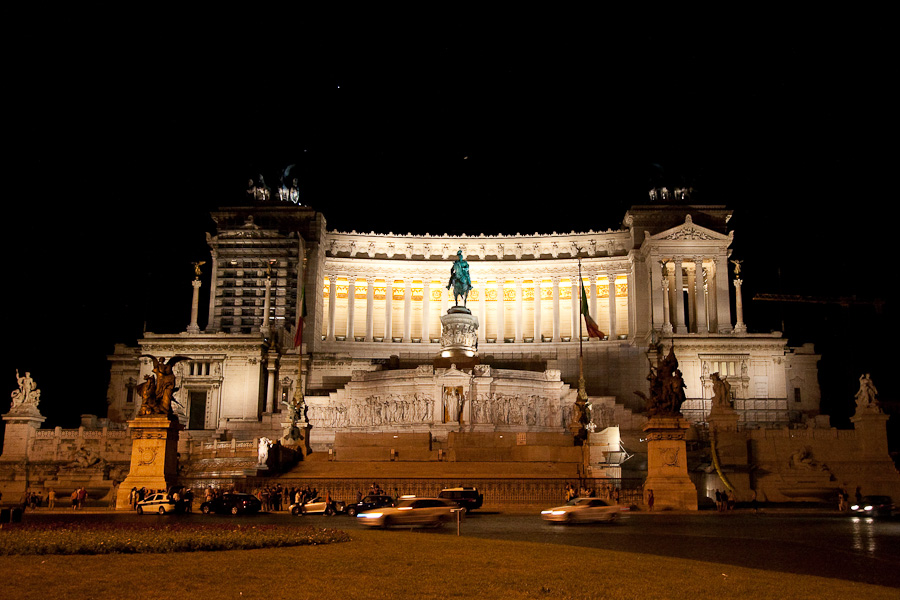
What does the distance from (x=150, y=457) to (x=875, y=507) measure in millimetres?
30939

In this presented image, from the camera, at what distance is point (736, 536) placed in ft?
81.5

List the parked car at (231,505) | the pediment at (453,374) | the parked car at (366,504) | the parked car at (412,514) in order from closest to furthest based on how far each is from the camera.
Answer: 1. the parked car at (412,514)
2. the parked car at (366,504)
3. the parked car at (231,505)
4. the pediment at (453,374)

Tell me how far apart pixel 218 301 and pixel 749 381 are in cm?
4964

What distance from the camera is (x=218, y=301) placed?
283 feet

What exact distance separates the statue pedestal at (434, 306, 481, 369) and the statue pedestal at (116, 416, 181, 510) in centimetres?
3570

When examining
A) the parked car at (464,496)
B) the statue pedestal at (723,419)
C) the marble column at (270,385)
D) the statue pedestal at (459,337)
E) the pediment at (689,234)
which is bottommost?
the parked car at (464,496)

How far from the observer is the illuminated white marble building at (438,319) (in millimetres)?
74188

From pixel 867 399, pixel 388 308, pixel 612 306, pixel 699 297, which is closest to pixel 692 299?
pixel 699 297

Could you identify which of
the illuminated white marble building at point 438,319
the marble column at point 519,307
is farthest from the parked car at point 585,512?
the marble column at point 519,307

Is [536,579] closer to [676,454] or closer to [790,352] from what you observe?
[676,454]

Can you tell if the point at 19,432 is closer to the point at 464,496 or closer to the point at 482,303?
the point at 464,496

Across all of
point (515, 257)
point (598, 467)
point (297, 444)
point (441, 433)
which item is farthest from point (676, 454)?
point (515, 257)

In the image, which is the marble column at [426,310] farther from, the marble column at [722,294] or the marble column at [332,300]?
the marble column at [722,294]

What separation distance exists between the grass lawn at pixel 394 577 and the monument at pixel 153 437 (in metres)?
18.8
